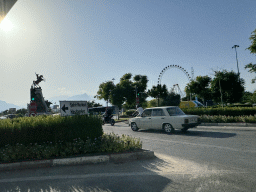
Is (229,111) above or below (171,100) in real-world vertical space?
below

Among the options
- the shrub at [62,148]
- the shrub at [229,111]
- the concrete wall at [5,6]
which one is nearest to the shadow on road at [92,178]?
the shrub at [62,148]

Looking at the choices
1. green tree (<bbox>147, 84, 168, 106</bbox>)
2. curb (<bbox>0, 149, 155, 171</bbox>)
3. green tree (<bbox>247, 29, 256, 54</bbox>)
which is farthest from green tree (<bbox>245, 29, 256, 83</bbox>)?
green tree (<bbox>147, 84, 168, 106</bbox>)

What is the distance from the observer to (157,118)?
44.7 feet

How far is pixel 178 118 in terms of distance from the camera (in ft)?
40.4

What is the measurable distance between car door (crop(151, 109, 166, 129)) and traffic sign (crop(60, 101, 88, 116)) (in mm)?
6264

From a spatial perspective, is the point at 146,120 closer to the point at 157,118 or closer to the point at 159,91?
the point at 157,118

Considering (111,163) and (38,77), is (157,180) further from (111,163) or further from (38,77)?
Result: (38,77)

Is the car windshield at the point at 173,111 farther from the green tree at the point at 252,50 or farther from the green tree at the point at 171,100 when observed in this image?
the green tree at the point at 171,100

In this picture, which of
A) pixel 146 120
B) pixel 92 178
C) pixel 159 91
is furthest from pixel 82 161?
pixel 159 91

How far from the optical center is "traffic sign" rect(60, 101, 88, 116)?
7.86 meters

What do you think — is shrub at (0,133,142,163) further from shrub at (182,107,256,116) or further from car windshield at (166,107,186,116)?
shrub at (182,107,256,116)

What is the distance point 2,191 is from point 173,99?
106 ft

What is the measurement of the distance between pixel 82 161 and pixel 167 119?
7.86 m

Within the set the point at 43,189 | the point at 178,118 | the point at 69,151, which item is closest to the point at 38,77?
the point at 178,118
